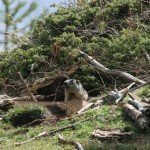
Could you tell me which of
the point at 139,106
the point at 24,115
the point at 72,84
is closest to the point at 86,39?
the point at 72,84

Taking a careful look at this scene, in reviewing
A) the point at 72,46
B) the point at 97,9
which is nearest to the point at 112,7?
the point at 97,9

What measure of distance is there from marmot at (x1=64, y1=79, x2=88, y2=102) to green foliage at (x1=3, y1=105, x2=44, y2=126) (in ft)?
3.59

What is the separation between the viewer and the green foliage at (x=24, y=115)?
10.1 meters

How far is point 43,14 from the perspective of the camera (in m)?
15.6

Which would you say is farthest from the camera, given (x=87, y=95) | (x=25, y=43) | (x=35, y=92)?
(x=25, y=43)

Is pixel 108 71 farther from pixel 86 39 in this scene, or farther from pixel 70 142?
pixel 70 142

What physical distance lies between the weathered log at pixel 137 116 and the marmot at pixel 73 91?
191cm

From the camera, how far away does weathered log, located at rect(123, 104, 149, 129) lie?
8.48 meters

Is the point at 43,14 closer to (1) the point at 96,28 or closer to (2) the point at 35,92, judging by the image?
(1) the point at 96,28

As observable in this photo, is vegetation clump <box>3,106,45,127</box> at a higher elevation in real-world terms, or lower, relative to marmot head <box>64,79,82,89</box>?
lower

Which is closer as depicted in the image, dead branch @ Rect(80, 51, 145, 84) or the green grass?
the green grass

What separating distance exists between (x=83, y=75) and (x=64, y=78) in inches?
20.4

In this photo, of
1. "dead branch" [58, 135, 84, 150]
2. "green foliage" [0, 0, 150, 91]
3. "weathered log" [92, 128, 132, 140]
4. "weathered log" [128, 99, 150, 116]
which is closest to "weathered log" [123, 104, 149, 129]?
"weathered log" [128, 99, 150, 116]

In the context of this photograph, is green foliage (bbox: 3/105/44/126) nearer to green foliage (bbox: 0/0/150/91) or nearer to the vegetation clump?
the vegetation clump
